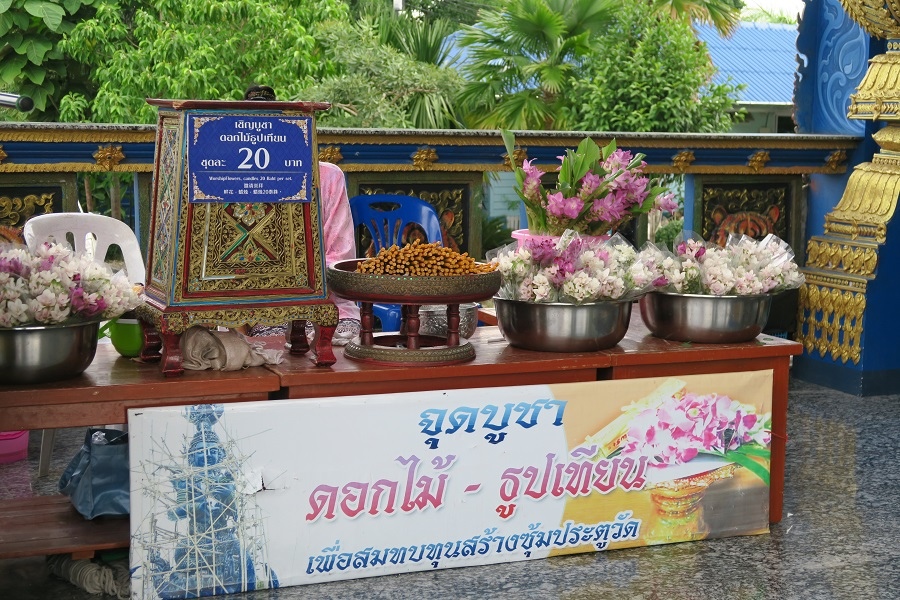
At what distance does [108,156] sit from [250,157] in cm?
196

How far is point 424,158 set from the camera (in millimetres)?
5355

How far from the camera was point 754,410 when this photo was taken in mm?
3525

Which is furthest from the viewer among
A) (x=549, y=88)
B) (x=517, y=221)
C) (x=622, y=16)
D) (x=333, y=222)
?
(x=517, y=221)

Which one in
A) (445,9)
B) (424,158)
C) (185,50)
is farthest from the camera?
Result: (445,9)

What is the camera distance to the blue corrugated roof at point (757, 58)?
16.4 metres

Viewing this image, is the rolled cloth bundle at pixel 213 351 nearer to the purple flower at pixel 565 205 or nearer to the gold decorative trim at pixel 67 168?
the purple flower at pixel 565 205

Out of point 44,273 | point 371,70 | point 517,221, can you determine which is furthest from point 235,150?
point 517,221

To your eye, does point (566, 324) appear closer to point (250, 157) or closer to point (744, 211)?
point (250, 157)

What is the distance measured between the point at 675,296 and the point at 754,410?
443 mm

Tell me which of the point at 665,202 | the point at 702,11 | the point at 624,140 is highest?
the point at 702,11

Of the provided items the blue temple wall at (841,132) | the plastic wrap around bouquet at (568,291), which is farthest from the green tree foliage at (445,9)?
the plastic wrap around bouquet at (568,291)

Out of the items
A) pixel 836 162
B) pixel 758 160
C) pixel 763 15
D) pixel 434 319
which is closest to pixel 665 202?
pixel 434 319

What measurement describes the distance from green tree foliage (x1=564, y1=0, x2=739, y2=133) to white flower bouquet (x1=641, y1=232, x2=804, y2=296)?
19.1 feet

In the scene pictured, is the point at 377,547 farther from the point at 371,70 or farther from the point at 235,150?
the point at 371,70
